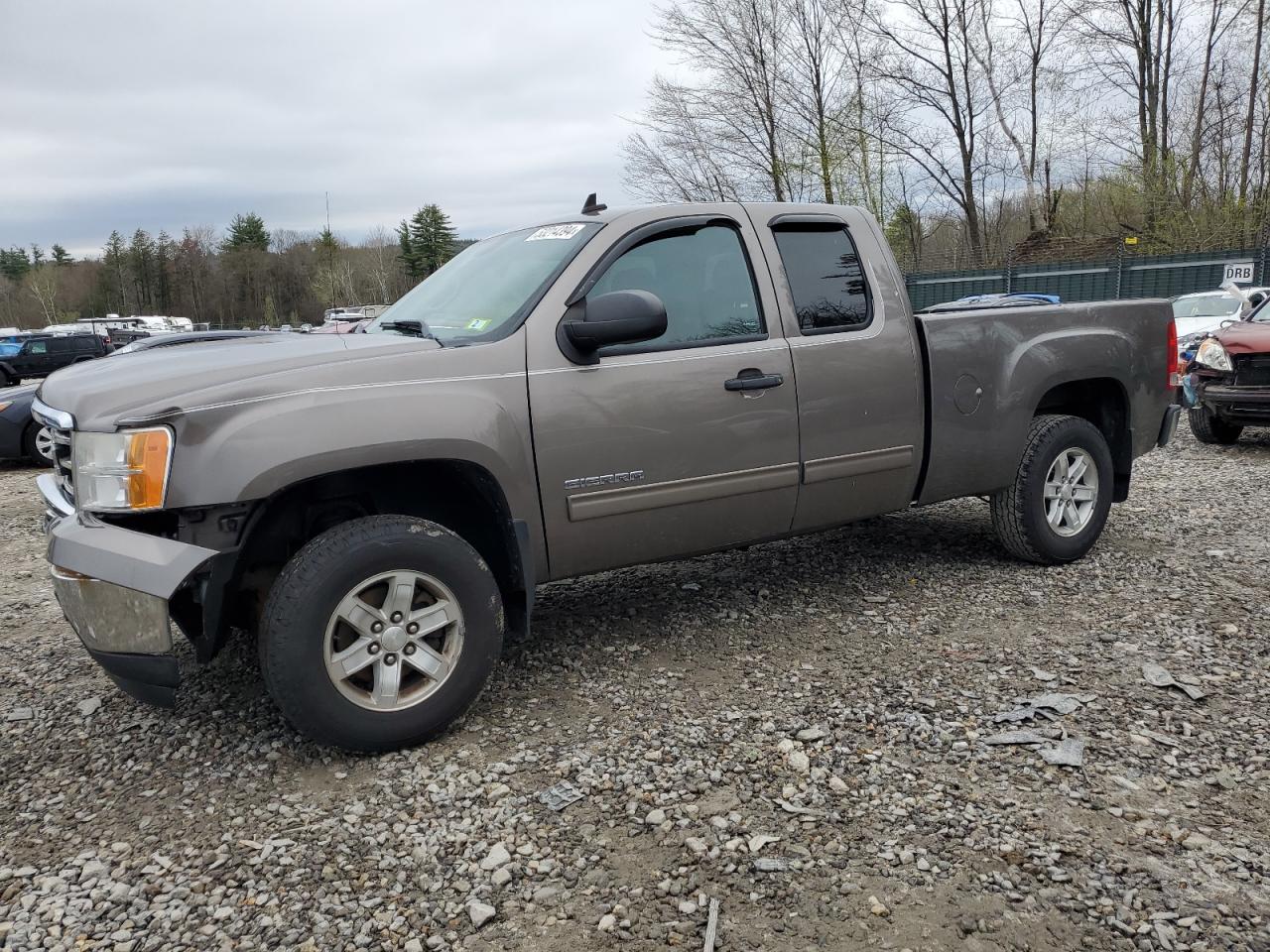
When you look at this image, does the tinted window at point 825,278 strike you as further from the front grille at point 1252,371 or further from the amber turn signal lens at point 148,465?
the front grille at point 1252,371

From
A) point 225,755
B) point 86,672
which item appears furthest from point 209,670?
point 225,755

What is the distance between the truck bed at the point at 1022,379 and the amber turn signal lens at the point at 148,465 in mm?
3280

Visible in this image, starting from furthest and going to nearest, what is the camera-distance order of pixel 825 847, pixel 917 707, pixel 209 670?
pixel 209 670
pixel 917 707
pixel 825 847

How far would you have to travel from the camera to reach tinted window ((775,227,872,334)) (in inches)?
165

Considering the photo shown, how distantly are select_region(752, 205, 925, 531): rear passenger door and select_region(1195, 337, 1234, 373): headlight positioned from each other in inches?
244

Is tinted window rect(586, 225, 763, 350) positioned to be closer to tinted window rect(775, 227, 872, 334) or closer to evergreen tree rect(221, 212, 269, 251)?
tinted window rect(775, 227, 872, 334)

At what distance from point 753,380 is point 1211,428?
777 centimetres

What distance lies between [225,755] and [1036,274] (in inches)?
1027

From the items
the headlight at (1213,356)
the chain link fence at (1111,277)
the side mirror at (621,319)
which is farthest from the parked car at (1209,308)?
the side mirror at (621,319)

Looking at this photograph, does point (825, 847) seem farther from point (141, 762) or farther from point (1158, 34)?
point (1158, 34)

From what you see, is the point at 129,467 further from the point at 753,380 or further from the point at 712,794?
the point at 753,380

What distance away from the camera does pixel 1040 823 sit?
8.93ft

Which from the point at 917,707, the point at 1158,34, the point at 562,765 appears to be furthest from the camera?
the point at 1158,34

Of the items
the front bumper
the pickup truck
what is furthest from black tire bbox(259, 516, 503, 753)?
the front bumper
